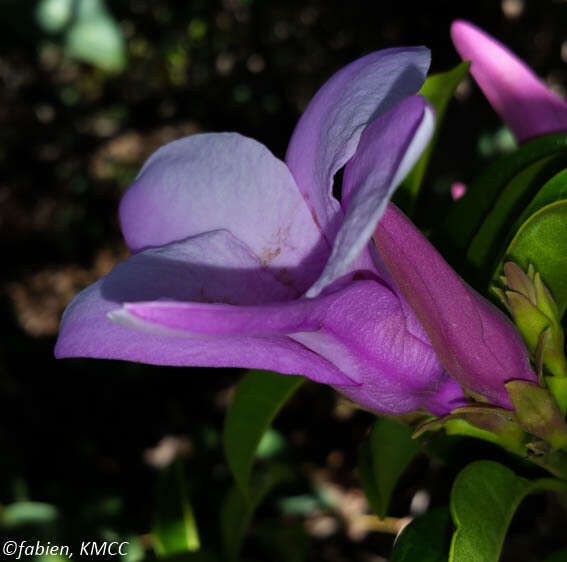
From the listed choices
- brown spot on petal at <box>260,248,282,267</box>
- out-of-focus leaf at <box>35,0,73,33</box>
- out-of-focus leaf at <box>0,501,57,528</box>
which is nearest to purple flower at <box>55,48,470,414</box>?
brown spot on petal at <box>260,248,282,267</box>

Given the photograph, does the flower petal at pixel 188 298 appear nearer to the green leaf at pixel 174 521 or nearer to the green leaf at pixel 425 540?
the green leaf at pixel 425 540

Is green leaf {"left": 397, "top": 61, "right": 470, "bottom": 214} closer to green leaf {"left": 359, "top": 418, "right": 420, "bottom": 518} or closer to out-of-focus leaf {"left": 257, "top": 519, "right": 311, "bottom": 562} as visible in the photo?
green leaf {"left": 359, "top": 418, "right": 420, "bottom": 518}

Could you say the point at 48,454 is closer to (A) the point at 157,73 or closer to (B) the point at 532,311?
(A) the point at 157,73

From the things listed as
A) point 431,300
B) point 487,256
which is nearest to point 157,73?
point 487,256

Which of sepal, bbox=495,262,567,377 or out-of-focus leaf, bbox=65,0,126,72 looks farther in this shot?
out-of-focus leaf, bbox=65,0,126,72

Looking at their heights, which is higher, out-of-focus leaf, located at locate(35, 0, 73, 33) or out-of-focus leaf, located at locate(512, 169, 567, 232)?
out-of-focus leaf, located at locate(35, 0, 73, 33)

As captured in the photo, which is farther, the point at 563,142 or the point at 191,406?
the point at 191,406
